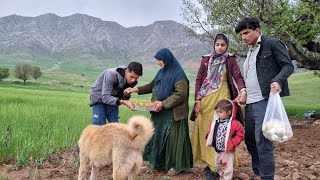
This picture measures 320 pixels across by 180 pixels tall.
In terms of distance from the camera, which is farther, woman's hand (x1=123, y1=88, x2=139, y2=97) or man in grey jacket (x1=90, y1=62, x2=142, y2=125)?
woman's hand (x1=123, y1=88, x2=139, y2=97)

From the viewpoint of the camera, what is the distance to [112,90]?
5285mm

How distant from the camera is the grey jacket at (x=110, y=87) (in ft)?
16.8

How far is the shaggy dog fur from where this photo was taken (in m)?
4.04

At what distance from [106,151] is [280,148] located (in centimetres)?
527

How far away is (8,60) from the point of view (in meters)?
148

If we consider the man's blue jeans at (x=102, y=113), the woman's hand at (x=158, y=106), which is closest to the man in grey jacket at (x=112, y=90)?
the man's blue jeans at (x=102, y=113)

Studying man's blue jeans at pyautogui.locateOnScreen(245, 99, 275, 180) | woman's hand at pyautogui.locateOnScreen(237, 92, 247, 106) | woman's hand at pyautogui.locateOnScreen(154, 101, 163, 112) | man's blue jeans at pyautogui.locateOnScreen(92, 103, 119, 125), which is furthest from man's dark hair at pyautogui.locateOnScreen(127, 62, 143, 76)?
man's blue jeans at pyautogui.locateOnScreen(245, 99, 275, 180)

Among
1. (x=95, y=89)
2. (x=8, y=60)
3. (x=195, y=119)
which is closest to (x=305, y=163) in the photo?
(x=195, y=119)

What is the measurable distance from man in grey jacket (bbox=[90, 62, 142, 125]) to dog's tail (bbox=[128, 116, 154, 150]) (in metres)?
0.99

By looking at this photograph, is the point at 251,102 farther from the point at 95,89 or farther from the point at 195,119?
the point at 95,89

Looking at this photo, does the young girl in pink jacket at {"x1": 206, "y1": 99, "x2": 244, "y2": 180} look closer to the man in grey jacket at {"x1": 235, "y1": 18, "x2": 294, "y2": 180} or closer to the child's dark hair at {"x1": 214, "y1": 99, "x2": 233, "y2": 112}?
the child's dark hair at {"x1": 214, "y1": 99, "x2": 233, "y2": 112}

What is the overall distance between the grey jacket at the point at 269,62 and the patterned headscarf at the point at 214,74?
29.0 inches

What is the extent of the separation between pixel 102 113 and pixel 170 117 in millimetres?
1097

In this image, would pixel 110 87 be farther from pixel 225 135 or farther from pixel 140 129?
pixel 225 135
